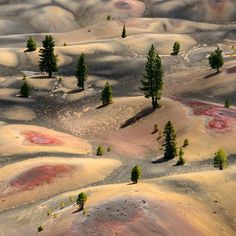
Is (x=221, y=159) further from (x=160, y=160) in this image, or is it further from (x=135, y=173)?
(x=135, y=173)

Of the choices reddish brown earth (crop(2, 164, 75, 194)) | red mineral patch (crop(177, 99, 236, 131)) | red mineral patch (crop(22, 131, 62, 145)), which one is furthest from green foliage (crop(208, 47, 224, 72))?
reddish brown earth (crop(2, 164, 75, 194))

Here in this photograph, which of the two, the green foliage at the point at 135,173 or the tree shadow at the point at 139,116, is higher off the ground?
the green foliage at the point at 135,173

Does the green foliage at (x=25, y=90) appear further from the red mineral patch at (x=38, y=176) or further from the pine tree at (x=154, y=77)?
the red mineral patch at (x=38, y=176)

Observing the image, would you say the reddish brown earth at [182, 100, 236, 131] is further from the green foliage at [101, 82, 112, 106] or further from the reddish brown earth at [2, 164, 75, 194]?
the reddish brown earth at [2, 164, 75, 194]

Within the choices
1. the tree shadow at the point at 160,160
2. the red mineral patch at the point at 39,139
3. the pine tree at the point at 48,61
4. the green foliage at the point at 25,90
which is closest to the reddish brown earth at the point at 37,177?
the tree shadow at the point at 160,160

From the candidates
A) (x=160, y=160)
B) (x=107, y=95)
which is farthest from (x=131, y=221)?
(x=107, y=95)
